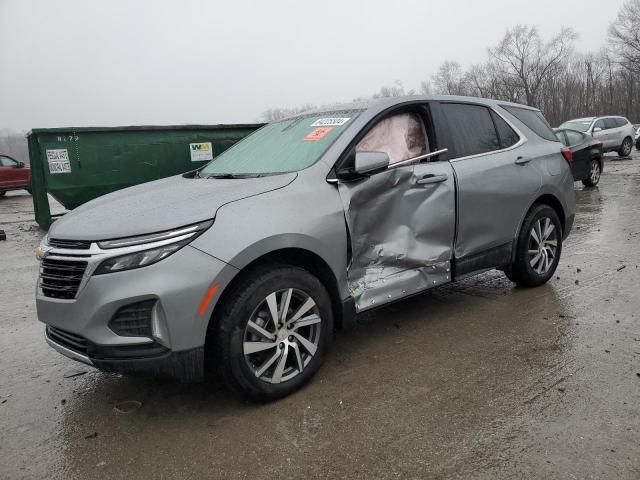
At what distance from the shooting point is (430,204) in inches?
143

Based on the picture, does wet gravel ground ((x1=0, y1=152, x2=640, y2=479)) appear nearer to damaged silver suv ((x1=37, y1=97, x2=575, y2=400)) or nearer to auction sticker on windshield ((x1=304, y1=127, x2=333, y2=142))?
damaged silver suv ((x1=37, y1=97, x2=575, y2=400))

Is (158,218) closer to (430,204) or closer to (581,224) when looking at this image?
(430,204)

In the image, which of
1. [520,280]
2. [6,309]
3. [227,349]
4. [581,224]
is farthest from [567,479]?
[581,224]

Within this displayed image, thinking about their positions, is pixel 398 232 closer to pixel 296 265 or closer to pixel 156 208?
pixel 296 265

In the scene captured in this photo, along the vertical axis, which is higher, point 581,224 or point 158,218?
point 158,218

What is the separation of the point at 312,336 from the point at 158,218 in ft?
3.77

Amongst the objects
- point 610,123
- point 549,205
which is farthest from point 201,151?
point 610,123

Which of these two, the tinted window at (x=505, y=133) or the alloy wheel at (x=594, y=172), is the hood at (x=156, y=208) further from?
the alloy wheel at (x=594, y=172)

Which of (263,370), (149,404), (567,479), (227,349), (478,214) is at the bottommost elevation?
(567,479)

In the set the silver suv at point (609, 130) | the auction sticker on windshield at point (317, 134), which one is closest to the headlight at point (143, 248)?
the auction sticker on windshield at point (317, 134)

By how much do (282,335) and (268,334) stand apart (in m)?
0.10

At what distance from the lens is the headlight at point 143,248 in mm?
2484

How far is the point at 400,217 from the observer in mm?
3492

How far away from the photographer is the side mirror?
3117 millimetres
